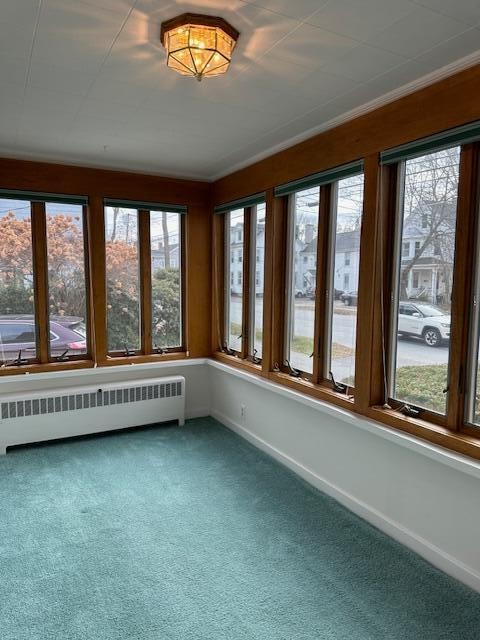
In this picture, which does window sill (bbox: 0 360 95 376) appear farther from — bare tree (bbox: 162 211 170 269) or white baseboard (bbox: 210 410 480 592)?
white baseboard (bbox: 210 410 480 592)

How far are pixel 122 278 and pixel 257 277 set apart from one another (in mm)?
1324

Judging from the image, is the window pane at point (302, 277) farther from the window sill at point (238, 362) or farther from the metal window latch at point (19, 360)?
the metal window latch at point (19, 360)

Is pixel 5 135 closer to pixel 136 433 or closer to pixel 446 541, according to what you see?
pixel 136 433

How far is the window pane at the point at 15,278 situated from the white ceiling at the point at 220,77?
2.12ft

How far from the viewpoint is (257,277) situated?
3918 mm

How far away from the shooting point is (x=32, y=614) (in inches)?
75.2

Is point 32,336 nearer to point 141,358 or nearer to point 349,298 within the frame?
point 141,358

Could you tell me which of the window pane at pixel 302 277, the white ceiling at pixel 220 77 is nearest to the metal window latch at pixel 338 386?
the window pane at pixel 302 277

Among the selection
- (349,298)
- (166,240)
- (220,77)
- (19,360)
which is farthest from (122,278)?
(220,77)

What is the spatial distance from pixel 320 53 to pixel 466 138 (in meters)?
0.81

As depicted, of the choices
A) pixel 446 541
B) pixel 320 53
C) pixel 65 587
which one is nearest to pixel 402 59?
pixel 320 53

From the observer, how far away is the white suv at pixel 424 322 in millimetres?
2304

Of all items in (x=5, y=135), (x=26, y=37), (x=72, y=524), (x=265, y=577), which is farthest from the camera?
(x=5, y=135)

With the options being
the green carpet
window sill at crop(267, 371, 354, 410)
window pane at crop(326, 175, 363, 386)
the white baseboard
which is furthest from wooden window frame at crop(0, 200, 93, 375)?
window pane at crop(326, 175, 363, 386)
